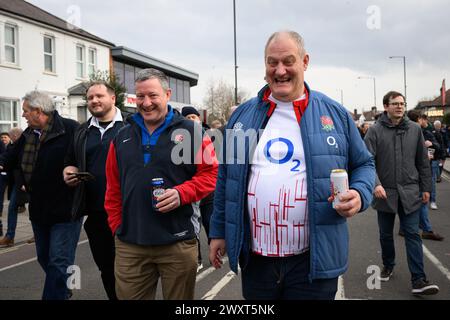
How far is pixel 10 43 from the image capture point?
18.2m

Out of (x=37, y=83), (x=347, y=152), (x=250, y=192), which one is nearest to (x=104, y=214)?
(x=250, y=192)

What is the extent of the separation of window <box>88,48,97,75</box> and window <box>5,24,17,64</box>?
16.9ft

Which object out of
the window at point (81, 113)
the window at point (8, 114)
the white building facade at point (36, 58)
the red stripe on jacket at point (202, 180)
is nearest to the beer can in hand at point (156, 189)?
the red stripe on jacket at point (202, 180)

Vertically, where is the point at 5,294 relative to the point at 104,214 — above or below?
below

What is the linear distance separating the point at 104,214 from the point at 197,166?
4.00 ft

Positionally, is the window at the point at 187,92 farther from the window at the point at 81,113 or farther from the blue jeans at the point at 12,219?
the blue jeans at the point at 12,219

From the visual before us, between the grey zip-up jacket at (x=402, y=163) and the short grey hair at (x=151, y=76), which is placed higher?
the short grey hair at (x=151, y=76)

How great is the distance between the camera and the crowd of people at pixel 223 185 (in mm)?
2379

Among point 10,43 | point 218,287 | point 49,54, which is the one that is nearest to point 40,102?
point 218,287

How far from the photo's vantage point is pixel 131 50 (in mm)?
27172

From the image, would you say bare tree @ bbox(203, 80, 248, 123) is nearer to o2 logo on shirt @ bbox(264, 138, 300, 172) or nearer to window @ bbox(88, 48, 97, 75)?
window @ bbox(88, 48, 97, 75)

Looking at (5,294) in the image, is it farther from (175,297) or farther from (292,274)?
(292,274)

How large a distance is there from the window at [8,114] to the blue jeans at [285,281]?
58.8ft

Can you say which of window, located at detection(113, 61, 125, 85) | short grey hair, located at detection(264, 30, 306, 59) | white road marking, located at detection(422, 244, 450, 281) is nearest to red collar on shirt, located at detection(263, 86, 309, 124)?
short grey hair, located at detection(264, 30, 306, 59)
